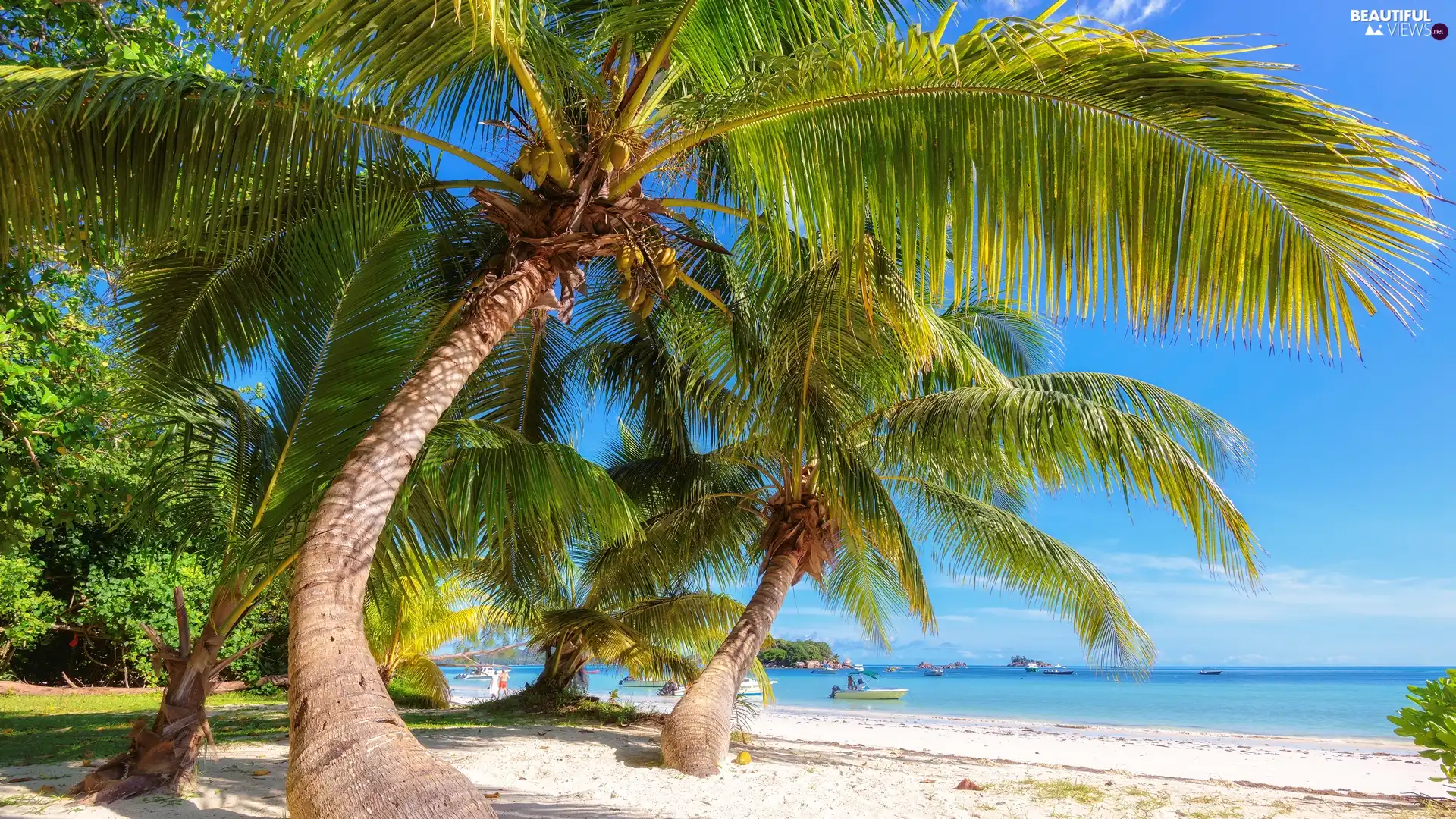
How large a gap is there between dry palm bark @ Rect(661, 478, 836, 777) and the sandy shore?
0.24 meters

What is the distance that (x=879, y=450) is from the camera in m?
8.62

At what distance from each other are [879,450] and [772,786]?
3.72 meters

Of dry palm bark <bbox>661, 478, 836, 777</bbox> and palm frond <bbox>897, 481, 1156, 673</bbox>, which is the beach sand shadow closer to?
dry palm bark <bbox>661, 478, 836, 777</bbox>

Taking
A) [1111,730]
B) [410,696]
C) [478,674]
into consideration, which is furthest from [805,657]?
[410,696]

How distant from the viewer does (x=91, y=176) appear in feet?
11.2

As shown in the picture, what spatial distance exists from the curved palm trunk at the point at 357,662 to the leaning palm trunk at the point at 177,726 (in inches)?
69.4

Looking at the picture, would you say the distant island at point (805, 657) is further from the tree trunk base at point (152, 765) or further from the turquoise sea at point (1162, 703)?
the tree trunk base at point (152, 765)

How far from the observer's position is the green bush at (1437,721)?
205 inches

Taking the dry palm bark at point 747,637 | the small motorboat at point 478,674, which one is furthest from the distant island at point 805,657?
the dry palm bark at point 747,637

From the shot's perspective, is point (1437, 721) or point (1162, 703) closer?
point (1437, 721)

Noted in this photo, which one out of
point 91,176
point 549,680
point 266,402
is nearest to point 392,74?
point 91,176

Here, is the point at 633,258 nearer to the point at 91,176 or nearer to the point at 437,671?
the point at 91,176

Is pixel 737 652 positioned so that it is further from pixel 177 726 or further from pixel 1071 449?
pixel 177 726

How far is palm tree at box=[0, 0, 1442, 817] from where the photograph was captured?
2.70 m
